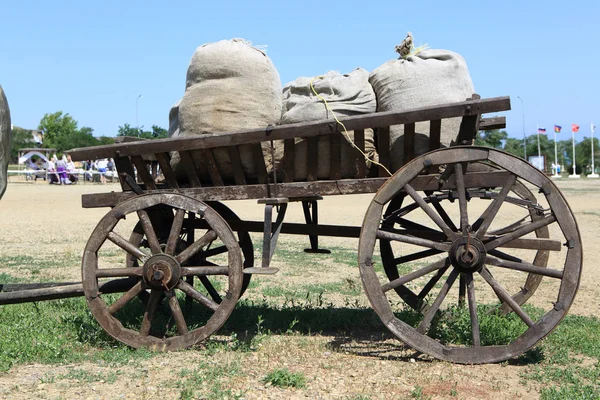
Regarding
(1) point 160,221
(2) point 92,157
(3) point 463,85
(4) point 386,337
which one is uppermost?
(3) point 463,85

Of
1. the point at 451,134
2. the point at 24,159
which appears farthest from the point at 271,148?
the point at 24,159

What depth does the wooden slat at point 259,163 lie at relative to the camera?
537 cm

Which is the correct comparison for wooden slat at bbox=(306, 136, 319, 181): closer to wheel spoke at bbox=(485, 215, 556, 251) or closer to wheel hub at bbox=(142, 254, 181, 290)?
wheel hub at bbox=(142, 254, 181, 290)

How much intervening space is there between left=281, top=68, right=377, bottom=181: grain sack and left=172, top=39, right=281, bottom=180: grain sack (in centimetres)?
21

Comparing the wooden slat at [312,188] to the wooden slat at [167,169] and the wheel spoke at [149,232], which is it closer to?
the wooden slat at [167,169]

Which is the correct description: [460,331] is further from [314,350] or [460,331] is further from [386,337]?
[314,350]

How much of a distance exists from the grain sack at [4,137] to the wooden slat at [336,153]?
7.76ft

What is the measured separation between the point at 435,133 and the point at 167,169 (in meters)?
2.06

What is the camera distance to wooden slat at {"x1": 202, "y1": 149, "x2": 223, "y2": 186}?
17.7ft

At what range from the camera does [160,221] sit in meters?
6.02

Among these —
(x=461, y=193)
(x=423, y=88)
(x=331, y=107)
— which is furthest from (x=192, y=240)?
(x=461, y=193)

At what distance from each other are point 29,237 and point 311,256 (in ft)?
19.1

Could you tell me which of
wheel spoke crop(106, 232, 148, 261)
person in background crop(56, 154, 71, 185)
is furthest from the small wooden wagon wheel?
person in background crop(56, 154, 71, 185)

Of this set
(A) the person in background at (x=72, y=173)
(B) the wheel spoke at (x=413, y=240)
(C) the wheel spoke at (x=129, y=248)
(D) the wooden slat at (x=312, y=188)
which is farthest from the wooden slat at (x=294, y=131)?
(A) the person in background at (x=72, y=173)
